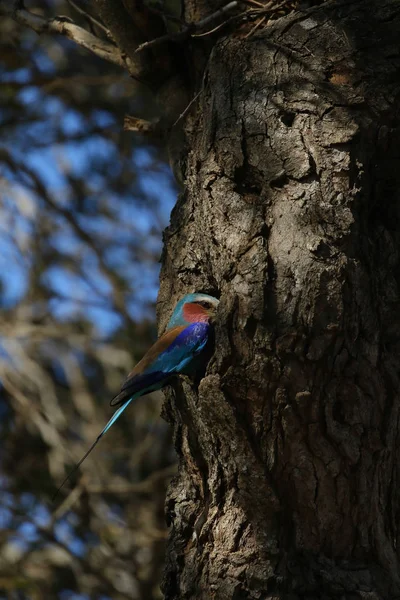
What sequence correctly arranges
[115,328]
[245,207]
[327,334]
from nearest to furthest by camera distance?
[327,334]
[245,207]
[115,328]

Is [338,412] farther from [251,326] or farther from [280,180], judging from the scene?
[280,180]

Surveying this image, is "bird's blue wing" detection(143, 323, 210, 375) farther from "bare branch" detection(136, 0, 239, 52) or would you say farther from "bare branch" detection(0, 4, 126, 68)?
"bare branch" detection(0, 4, 126, 68)

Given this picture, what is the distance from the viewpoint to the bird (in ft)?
11.0

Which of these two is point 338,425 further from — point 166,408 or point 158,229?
point 158,229

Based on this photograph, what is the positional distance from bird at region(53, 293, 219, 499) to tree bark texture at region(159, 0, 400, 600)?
0.28ft

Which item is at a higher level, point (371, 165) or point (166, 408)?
point (371, 165)

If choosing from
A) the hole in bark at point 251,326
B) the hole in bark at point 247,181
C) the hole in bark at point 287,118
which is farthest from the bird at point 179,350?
the hole in bark at point 287,118

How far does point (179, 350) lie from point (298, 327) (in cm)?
60

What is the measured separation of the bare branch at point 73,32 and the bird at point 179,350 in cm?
161

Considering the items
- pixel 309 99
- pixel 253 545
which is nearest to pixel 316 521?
pixel 253 545

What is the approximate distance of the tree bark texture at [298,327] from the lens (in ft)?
9.83

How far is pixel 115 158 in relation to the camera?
8.63 m

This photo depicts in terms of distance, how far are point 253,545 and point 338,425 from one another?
56 cm

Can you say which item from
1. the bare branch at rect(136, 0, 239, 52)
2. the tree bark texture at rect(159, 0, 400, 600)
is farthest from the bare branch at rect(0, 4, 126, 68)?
the tree bark texture at rect(159, 0, 400, 600)
